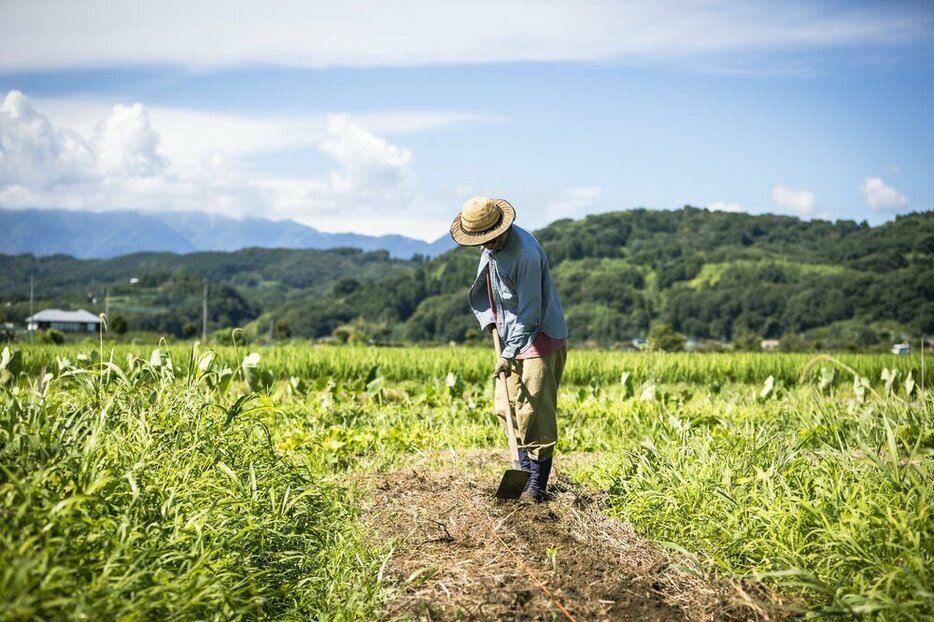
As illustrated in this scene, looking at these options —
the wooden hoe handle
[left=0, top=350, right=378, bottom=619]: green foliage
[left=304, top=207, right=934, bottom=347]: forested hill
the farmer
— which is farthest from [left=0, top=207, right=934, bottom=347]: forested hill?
[left=0, top=350, right=378, bottom=619]: green foliage

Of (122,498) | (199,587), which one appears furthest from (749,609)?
(122,498)

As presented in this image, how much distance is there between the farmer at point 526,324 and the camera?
506 cm

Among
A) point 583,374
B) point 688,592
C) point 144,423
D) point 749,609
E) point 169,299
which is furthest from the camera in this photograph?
point 169,299

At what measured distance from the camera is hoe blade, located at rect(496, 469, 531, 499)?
4.91 m

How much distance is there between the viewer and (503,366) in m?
5.26

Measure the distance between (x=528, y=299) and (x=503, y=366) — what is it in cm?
50

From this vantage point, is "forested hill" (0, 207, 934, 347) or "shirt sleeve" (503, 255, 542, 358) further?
"forested hill" (0, 207, 934, 347)

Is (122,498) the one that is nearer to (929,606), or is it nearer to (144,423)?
(144,423)

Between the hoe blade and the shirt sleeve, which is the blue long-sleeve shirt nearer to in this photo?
the shirt sleeve

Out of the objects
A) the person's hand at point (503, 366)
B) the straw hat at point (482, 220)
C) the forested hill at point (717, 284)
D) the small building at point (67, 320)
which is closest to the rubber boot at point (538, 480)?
the person's hand at point (503, 366)

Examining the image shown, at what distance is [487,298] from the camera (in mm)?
5625

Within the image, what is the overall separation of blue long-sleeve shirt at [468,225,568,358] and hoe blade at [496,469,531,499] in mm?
762

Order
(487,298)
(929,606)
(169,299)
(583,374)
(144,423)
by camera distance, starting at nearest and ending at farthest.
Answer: (929,606)
(144,423)
(487,298)
(583,374)
(169,299)

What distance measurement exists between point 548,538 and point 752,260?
5061 inches
